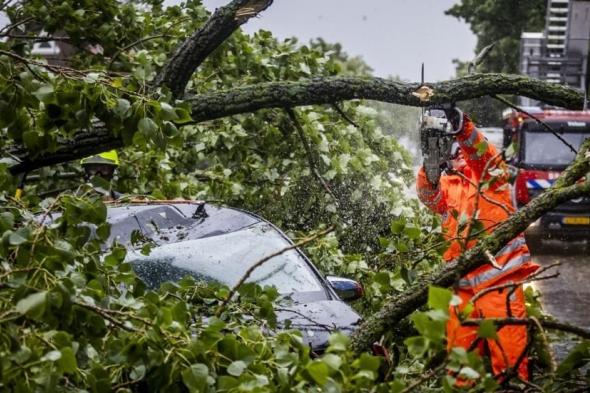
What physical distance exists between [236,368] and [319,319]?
1.86 m

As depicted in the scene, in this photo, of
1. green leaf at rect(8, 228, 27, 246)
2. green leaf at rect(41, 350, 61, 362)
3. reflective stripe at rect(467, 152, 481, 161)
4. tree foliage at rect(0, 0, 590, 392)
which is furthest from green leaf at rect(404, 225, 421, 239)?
reflective stripe at rect(467, 152, 481, 161)

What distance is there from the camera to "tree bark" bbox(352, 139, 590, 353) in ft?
10.6

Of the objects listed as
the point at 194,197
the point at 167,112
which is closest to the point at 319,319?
the point at 167,112

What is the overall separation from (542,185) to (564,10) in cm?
532

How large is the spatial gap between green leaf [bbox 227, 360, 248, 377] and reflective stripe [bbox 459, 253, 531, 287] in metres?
2.61

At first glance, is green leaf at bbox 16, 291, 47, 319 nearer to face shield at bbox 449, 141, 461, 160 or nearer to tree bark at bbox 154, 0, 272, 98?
tree bark at bbox 154, 0, 272, 98

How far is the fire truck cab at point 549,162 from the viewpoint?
14.4 meters

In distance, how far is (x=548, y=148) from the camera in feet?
50.4

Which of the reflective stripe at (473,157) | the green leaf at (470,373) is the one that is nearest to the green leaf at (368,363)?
the green leaf at (470,373)

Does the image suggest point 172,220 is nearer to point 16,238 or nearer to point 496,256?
point 496,256

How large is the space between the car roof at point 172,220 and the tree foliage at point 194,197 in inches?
27.6

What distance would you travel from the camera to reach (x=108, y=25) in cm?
653

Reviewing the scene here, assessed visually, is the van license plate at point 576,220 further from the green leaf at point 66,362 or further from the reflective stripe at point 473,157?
the green leaf at point 66,362

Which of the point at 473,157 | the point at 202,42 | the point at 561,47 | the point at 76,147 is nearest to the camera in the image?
the point at 76,147
